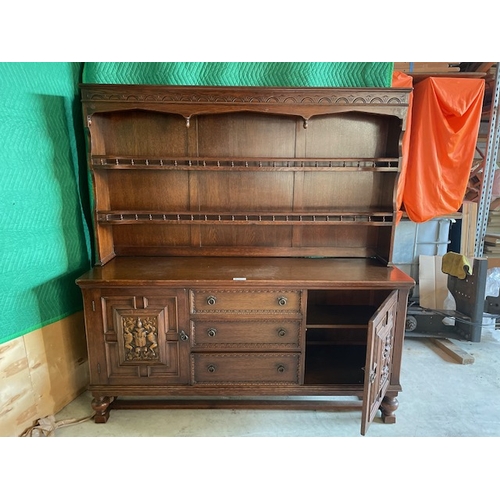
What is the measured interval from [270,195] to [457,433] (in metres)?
1.74

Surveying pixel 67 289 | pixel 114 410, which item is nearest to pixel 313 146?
pixel 67 289

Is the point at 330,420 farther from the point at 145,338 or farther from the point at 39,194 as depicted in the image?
the point at 39,194

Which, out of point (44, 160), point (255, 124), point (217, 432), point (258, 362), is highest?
point (255, 124)

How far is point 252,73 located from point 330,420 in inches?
84.3

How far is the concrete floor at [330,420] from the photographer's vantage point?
190 cm

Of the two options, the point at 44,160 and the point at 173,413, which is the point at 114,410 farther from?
the point at 44,160

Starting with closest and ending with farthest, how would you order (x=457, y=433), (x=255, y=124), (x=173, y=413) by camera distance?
(x=457, y=433)
(x=173, y=413)
(x=255, y=124)

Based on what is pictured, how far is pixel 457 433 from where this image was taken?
1.89 m

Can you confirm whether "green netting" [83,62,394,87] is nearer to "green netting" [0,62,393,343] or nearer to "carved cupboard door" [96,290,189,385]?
"green netting" [0,62,393,343]

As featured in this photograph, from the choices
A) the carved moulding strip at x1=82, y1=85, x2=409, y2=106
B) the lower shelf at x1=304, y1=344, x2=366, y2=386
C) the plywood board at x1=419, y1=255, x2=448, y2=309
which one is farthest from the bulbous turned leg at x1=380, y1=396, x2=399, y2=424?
the carved moulding strip at x1=82, y1=85, x2=409, y2=106

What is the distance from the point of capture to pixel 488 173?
10.3ft

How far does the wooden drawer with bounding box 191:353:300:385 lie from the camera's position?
1.95 metres

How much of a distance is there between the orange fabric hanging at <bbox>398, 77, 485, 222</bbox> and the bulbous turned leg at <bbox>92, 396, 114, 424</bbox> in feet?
8.71

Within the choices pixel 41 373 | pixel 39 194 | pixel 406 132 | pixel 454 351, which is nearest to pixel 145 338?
pixel 41 373
